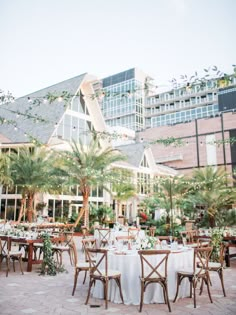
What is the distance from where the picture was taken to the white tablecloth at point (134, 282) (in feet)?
17.1

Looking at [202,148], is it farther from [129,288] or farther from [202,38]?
[129,288]

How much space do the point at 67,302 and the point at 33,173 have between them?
1317cm

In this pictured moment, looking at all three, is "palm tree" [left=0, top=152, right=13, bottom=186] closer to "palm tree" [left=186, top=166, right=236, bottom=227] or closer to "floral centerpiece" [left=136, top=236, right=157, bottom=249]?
"palm tree" [left=186, top=166, right=236, bottom=227]

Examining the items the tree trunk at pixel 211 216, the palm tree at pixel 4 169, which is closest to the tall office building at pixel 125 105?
the tree trunk at pixel 211 216

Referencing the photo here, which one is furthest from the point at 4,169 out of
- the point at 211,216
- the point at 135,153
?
the point at 135,153

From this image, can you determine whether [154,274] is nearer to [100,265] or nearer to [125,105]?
Answer: [100,265]

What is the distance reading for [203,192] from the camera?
61.6 feet

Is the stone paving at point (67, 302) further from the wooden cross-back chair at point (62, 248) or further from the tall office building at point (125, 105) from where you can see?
the tall office building at point (125, 105)

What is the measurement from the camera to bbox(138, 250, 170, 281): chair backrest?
495 centimetres

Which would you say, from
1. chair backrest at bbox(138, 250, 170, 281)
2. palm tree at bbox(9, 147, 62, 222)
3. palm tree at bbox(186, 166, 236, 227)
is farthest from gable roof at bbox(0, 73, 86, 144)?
chair backrest at bbox(138, 250, 170, 281)

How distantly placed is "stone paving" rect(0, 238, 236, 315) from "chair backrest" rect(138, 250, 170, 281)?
493mm

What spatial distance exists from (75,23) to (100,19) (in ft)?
2.11

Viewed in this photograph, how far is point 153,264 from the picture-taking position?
5.27 metres

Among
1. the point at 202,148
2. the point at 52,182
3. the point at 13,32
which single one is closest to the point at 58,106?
the point at 52,182
